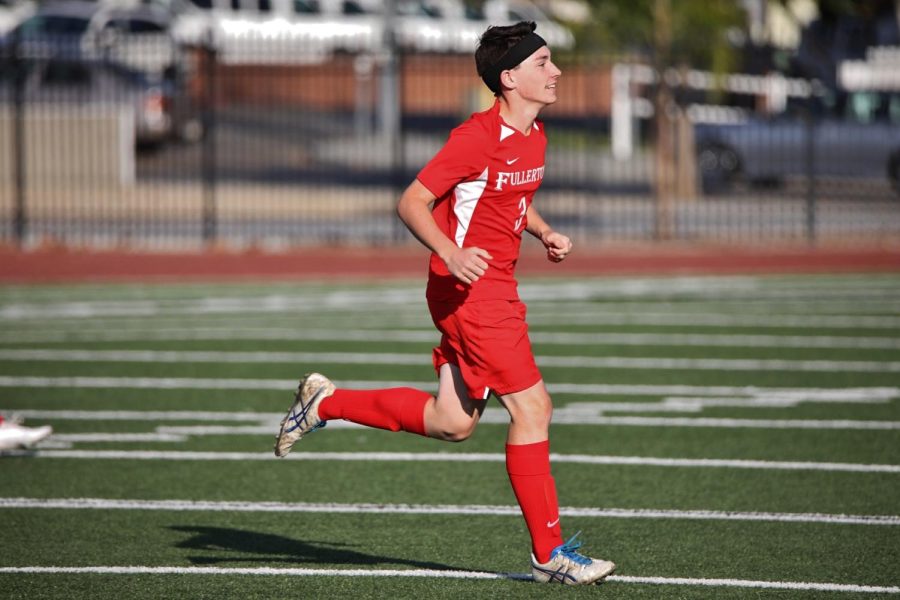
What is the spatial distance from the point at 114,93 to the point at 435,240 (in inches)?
913

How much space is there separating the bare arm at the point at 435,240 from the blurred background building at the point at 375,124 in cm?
1535

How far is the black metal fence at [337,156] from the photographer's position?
22453 millimetres

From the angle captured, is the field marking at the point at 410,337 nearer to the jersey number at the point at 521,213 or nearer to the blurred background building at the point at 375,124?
the jersey number at the point at 521,213

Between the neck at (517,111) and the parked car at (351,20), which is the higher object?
the parked car at (351,20)

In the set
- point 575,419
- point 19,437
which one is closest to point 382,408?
point 19,437

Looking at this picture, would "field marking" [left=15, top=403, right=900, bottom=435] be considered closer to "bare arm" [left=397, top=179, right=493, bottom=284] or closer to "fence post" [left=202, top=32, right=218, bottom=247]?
"bare arm" [left=397, top=179, right=493, bottom=284]

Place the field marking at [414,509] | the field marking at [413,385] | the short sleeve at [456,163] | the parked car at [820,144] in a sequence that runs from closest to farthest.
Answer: the short sleeve at [456,163] < the field marking at [414,509] < the field marking at [413,385] < the parked car at [820,144]

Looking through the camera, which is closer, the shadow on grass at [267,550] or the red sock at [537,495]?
the red sock at [537,495]

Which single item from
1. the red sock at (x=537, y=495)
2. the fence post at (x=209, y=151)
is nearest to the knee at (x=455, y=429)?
the red sock at (x=537, y=495)

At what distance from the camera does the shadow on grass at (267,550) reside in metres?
6.29

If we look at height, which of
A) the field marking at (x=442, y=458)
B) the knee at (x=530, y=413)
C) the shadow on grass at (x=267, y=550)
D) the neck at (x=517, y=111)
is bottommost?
the field marking at (x=442, y=458)

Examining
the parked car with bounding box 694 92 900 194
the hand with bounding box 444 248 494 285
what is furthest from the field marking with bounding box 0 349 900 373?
the parked car with bounding box 694 92 900 194

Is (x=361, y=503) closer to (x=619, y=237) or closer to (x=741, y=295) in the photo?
(x=741, y=295)

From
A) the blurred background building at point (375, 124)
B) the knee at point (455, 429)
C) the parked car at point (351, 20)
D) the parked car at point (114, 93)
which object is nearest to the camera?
the knee at point (455, 429)
